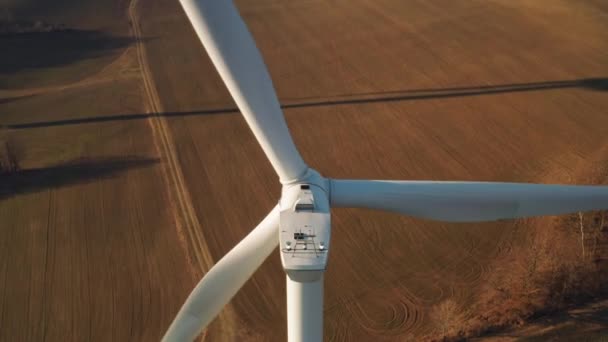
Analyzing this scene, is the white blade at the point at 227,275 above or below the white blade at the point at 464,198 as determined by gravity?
below

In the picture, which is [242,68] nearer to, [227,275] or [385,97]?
[227,275]

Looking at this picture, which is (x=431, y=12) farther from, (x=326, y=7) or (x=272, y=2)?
(x=272, y=2)

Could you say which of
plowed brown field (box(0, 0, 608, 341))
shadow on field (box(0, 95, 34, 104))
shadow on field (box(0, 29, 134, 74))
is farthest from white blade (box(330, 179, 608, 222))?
shadow on field (box(0, 29, 134, 74))

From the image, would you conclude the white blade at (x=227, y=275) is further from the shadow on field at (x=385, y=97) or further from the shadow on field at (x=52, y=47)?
the shadow on field at (x=52, y=47)

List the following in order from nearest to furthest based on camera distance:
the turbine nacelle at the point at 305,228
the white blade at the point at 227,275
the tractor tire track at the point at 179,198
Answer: the turbine nacelle at the point at 305,228
the white blade at the point at 227,275
the tractor tire track at the point at 179,198

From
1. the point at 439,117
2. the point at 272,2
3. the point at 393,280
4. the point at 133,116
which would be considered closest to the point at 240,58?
the point at 393,280

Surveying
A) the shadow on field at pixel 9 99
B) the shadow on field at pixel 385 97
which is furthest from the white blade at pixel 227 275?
the shadow on field at pixel 9 99
